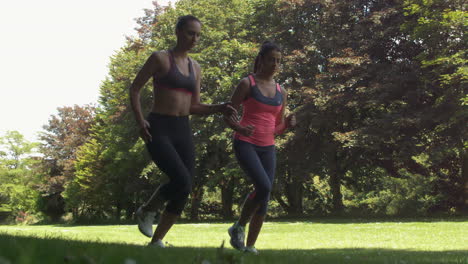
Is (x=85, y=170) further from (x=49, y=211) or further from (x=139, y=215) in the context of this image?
(x=139, y=215)

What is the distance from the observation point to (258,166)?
5.46 m

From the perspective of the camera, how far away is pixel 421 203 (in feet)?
88.7

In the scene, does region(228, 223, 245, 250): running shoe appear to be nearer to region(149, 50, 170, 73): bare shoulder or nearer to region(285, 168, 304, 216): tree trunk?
region(149, 50, 170, 73): bare shoulder

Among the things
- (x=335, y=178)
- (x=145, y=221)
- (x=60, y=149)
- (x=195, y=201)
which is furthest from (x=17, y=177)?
(x=145, y=221)

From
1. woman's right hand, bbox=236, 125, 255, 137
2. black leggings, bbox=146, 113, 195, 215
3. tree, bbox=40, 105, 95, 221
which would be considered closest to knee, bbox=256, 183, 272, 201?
woman's right hand, bbox=236, 125, 255, 137

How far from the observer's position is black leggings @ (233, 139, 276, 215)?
5441 mm

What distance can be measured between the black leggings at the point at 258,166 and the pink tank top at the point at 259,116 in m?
0.08

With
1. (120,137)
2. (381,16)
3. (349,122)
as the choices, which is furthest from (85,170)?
(381,16)

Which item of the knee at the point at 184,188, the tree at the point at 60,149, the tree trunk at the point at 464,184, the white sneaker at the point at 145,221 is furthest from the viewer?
the tree at the point at 60,149

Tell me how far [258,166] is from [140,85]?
1.57 metres

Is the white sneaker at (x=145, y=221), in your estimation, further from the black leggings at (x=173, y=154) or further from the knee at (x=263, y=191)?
the knee at (x=263, y=191)

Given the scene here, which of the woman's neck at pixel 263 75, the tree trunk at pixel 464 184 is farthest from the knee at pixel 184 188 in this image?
the tree trunk at pixel 464 184

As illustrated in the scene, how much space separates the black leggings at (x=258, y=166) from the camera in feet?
17.9

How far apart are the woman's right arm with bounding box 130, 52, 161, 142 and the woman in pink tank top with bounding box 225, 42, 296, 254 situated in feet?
3.17
